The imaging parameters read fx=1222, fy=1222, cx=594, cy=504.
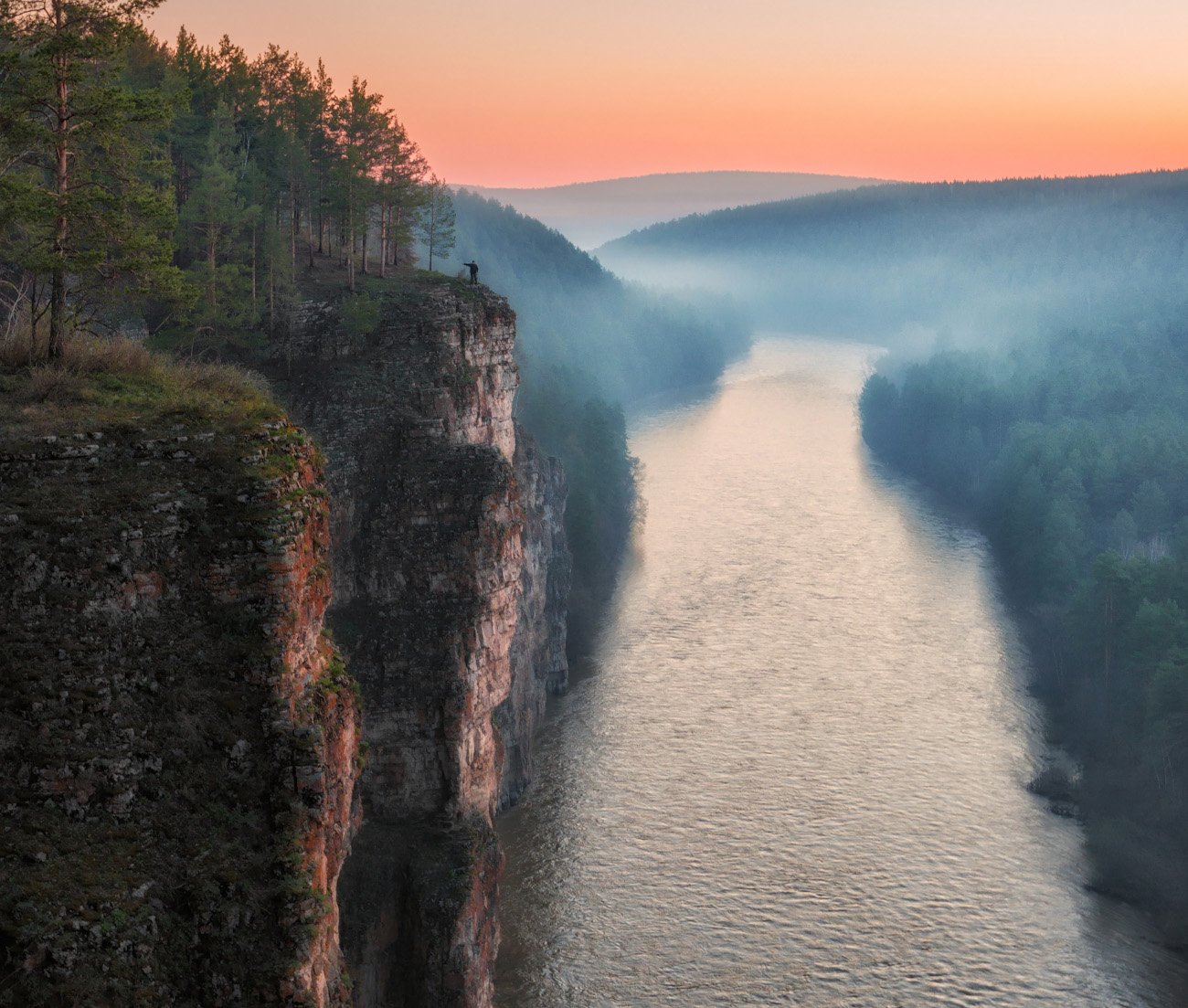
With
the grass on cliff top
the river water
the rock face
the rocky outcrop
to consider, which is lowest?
the river water

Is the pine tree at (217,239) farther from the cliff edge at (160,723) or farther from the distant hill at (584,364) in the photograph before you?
the cliff edge at (160,723)

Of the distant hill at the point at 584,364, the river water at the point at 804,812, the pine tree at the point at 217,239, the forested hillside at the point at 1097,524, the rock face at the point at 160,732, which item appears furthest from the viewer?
the distant hill at the point at 584,364

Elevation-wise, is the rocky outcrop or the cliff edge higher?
the cliff edge

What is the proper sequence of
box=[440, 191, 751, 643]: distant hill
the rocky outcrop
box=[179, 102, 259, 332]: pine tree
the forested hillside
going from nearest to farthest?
box=[179, 102, 259, 332]: pine tree < the forested hillside < the rocky outcrop < box=[440, 191, 751, 643]: distant hill

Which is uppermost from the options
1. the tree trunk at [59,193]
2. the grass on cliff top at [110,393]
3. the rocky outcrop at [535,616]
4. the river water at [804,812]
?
the tree trunk at [59,193]

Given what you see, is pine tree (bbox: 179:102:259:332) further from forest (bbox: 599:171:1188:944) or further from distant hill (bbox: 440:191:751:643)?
forest (bbox: 599:171:1188:944)

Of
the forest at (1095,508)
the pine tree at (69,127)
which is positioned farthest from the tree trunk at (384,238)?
the forest at (1095,508)

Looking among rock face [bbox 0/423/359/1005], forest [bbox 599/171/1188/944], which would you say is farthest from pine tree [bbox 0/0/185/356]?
forest [bbox 599/171/1188/944]

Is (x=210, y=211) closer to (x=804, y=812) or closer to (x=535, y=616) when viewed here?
(x=535, y=616)
